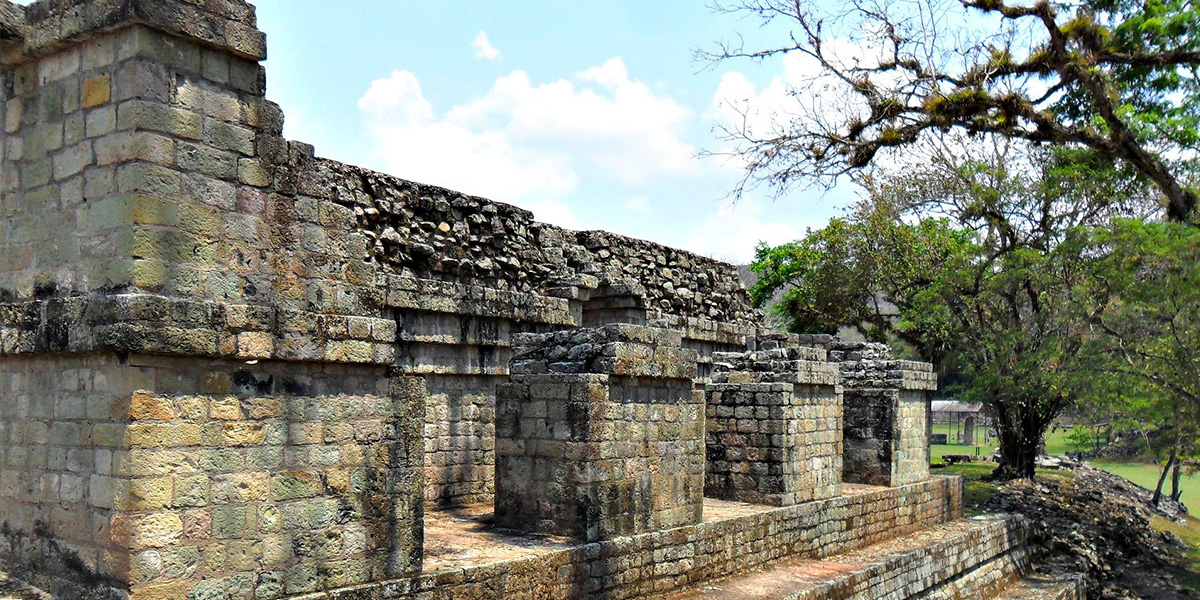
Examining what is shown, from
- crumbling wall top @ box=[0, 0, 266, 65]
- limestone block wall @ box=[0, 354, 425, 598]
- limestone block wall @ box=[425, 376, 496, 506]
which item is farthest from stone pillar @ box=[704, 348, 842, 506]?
crumbling wall top @ box=[0, 0, 266, 65]

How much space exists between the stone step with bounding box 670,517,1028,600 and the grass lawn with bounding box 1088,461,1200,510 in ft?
54.2

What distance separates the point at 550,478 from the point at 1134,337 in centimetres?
1221

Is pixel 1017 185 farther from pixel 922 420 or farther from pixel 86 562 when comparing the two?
pixel 86 562

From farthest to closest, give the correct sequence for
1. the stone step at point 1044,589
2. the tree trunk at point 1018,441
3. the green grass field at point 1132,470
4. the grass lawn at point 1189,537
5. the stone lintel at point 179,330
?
the green grass field at point 1132,470 → the tree trunk at point 1018,441 → the grass lawn at point 1189,537 → the stone step at point 1044,589 → the stone lintel at point 179,330

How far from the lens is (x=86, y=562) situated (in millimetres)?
4871

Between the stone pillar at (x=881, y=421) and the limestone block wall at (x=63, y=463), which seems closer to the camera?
the limestone block wall at (x=63, y=463)

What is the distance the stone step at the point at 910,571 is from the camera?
28.6ft

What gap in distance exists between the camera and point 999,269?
2014 cm

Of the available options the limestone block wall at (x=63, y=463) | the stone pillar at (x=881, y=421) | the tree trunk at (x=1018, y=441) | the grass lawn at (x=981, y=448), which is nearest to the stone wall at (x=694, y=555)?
the stone pillar at (x=881, y=421)

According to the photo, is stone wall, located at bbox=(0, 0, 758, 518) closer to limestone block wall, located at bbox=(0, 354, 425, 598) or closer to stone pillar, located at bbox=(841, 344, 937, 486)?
limestone block wall, located at bbox=(0, 354, 425, 598)

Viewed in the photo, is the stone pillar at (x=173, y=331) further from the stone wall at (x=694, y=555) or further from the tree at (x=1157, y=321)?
the tree at (x=1157, y=321)

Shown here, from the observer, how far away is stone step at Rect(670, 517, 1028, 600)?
28.6 ft

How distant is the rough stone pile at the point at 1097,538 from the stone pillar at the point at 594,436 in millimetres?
9952

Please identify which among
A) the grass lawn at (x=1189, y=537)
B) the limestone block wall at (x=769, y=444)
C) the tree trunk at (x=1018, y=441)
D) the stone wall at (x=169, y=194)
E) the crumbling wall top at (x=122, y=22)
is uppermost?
the crumbling wall top at (x=122, y=22)
